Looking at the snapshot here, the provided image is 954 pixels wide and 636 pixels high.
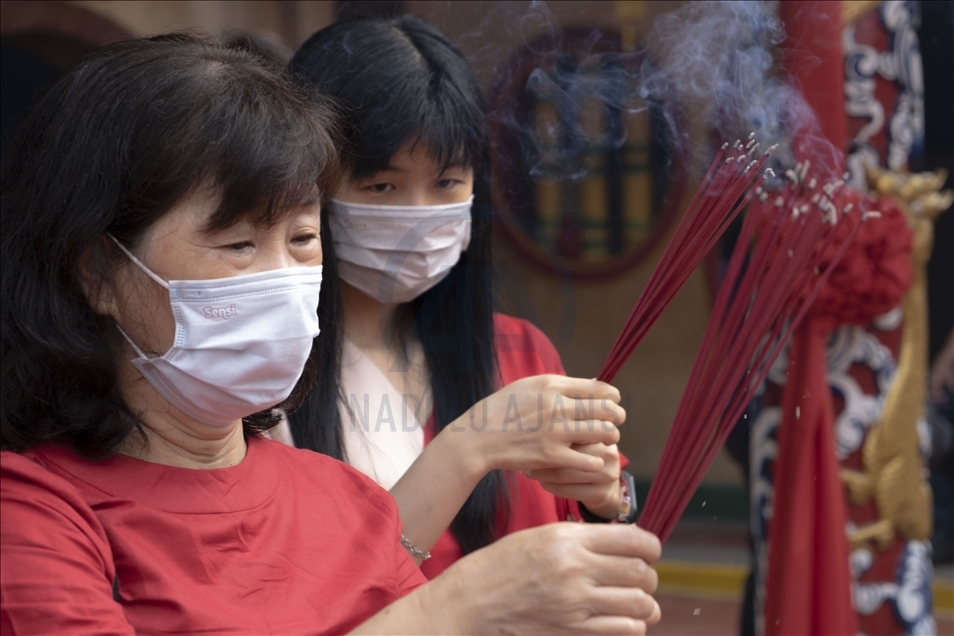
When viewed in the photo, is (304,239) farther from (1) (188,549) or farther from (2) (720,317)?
(2) (720,317)

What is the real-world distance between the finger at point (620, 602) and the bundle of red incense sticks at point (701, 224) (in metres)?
0.36

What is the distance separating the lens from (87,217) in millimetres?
1126

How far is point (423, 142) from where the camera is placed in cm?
165

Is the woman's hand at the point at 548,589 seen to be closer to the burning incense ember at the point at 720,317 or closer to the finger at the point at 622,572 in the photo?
the finger at the point at 622,572

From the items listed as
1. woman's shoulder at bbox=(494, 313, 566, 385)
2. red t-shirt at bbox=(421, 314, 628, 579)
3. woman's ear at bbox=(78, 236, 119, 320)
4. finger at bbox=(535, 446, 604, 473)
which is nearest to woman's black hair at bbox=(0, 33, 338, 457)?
woman's ear at bbox=(78, 236, 119, 320)

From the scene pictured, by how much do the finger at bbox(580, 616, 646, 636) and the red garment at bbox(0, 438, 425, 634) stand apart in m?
0.30

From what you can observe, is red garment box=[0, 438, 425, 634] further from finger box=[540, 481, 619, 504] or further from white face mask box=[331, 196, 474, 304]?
white face mask box=[331, 196, 474, 304]

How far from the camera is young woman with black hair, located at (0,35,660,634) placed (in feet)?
3.50

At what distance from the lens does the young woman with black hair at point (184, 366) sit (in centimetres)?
107

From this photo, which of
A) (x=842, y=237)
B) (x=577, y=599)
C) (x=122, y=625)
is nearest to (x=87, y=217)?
(x=122, y=625)

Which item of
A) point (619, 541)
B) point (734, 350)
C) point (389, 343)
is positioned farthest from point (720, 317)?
point (389, 343)

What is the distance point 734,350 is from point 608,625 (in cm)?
36

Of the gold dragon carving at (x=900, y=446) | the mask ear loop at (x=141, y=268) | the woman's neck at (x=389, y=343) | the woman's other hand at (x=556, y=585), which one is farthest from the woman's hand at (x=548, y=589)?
the gold dragon carving at (x=900, y=446)

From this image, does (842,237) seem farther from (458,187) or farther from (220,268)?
(220,268)
